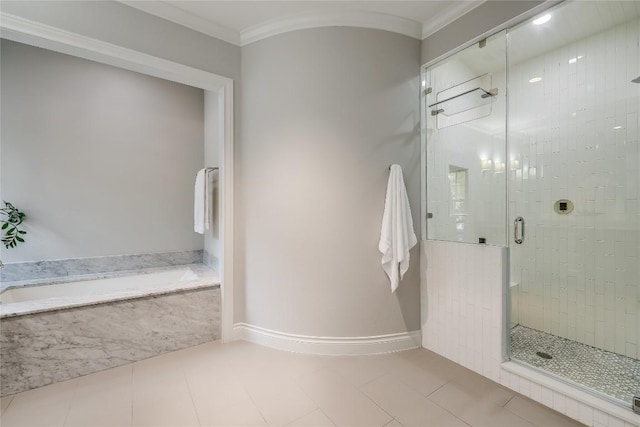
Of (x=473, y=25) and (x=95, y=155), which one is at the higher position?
(x=473, y=25)

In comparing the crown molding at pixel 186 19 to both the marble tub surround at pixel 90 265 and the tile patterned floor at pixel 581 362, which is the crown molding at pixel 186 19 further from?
the tile patterned floor at pixel 581 362

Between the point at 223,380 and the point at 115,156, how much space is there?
2.63m

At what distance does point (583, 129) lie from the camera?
7.63 ft

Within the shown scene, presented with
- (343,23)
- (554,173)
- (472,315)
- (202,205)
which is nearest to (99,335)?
(202,205)

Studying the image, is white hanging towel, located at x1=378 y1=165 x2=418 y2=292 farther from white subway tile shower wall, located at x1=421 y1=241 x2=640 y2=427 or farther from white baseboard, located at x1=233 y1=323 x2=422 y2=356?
white baseboard, located at x1=233 y1=323 x2=422 y2=356

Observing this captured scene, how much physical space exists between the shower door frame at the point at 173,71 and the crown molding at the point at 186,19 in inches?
12.6

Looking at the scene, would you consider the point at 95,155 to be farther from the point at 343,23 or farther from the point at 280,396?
the point at 280,396

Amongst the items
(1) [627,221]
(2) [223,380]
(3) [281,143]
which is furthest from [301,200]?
(1) [627,221]

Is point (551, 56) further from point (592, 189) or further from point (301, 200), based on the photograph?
point (301, 200)

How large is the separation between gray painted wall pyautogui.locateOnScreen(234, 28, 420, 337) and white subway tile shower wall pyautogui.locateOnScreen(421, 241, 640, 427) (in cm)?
21

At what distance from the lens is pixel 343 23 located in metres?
2.14

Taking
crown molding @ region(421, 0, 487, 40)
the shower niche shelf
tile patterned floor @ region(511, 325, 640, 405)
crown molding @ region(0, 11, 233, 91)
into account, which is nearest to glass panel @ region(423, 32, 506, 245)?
the shower niche shelf

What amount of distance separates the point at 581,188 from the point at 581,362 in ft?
4.46

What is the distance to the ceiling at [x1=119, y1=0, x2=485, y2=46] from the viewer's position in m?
2.03
